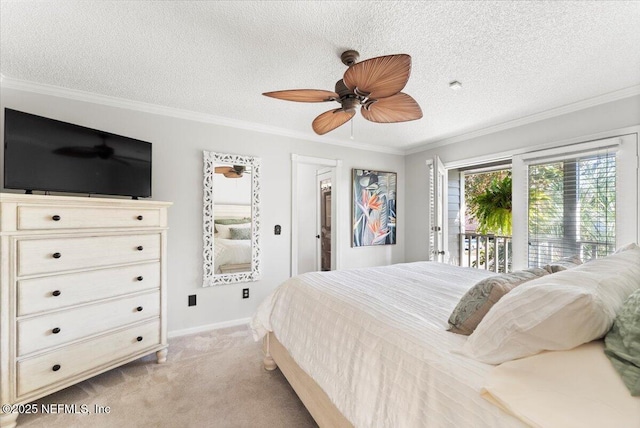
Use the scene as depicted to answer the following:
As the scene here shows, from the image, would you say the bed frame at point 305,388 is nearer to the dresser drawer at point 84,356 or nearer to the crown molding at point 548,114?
the dresser drawer at point 84,356

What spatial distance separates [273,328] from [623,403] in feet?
6.02

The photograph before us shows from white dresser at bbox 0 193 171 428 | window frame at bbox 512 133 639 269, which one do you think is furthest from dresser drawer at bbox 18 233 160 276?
window frame at bbox 512 133 639 269

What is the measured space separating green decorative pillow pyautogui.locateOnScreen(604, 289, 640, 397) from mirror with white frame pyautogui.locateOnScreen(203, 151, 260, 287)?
9.87 ft

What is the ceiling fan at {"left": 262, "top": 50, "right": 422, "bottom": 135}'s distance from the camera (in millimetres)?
1361

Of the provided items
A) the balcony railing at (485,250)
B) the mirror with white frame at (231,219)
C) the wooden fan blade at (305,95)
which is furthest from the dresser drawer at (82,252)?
the balcony railing at (485,250)

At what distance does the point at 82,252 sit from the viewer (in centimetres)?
191

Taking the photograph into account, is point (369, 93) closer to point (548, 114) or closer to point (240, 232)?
point (240, 232)

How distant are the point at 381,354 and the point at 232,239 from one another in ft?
8.11

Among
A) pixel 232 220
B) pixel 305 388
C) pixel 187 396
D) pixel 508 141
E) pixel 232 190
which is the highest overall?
pixel 508 141

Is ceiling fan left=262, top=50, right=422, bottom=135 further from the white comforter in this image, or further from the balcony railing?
the balcony railing

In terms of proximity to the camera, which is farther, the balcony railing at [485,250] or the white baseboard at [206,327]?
the balcony railing at [485,250]

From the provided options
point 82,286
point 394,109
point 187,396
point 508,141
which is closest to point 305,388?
point 187,396

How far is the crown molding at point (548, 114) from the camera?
2.35 metres

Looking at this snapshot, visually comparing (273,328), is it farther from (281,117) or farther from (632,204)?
(632,204)
